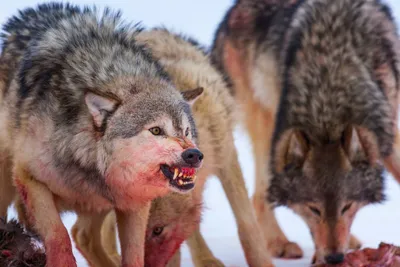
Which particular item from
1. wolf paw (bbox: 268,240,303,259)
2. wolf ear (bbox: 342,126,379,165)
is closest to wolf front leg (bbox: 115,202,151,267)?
wolf ear (bbox: 342,126,379,165)

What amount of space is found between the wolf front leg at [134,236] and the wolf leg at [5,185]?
75 cm


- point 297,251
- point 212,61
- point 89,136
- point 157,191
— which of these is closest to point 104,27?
point 89,136

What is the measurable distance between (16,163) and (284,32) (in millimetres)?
2591

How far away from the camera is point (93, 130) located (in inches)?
126

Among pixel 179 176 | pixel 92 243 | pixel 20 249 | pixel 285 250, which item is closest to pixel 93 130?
pixel 179 176

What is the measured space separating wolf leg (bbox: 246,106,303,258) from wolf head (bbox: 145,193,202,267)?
1.33 metres

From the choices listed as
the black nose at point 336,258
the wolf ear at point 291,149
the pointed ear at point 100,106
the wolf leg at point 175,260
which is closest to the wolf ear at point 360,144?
the wolf ear at point 291,149

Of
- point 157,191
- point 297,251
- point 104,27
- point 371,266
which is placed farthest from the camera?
point 297,251

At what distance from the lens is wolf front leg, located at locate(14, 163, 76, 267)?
10.8 ft

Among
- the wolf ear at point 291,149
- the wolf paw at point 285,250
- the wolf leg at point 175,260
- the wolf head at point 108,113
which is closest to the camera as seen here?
the wolf head at point 108,113

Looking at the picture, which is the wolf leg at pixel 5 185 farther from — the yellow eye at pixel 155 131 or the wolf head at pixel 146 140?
the yellow eye at pixel 155 131

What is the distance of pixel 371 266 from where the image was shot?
13.8 ft

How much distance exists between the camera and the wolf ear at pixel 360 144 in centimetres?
447

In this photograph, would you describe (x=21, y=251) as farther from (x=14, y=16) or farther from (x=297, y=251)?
(x=297, y=251)
